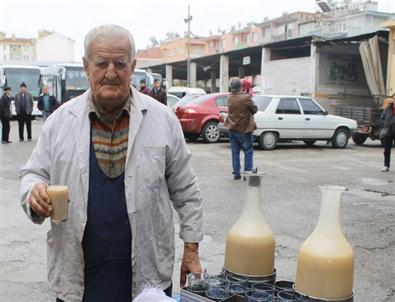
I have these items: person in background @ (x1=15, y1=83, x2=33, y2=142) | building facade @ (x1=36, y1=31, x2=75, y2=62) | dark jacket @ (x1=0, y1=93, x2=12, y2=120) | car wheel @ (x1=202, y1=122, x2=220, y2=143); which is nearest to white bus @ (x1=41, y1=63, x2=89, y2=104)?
person in background @ (x1=15, y1=83, x2=33, y2=142)

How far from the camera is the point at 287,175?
10352 mm

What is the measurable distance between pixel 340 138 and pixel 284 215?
30.4 feet

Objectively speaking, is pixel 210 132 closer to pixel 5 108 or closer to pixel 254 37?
pixel 5 108

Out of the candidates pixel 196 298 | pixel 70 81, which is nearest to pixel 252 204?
pixel 196 298

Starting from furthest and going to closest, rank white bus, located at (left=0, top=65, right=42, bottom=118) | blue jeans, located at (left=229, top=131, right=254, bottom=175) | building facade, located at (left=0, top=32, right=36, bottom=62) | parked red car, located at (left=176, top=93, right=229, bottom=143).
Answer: building facade, located at (left=0, top=32, right=36, bottom=62) → white bus, located at (left=0, top=65, right=42, bottom=118) → parked red car, located at (left=176, top=93, right=229, bottom=143) → blue jeans, located at (left=229, top=131, right=254, bottom=175)

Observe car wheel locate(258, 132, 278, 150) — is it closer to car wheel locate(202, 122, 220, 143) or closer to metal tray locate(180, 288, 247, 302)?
car wheel locate(202, 122, 220, 143)

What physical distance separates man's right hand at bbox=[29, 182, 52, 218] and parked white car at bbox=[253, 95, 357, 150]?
12.0 metres

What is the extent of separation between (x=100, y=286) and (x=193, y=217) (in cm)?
56

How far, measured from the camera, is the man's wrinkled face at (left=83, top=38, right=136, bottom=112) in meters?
2.25

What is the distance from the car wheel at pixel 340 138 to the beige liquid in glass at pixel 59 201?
46.7 ft

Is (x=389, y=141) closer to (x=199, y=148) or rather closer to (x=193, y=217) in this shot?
(x=199, y=148)


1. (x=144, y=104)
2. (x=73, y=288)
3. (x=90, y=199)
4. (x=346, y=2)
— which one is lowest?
(x=73, y=288)

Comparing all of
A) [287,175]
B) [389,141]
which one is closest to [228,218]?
[287,175]

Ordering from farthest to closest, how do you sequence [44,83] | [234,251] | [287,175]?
[44,83] → [287,175] → [234,251]
